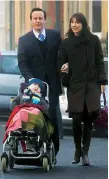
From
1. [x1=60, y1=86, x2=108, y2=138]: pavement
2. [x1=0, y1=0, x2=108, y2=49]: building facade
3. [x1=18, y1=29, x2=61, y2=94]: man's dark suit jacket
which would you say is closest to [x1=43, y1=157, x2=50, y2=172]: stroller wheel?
[x1=18, y1=29, x2=61, y2=94]: man's dark suit jacket

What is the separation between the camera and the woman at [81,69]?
10.4 m

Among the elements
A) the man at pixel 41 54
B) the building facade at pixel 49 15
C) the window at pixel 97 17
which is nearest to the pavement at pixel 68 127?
the man at pixel 41 54

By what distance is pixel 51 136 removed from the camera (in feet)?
34.2

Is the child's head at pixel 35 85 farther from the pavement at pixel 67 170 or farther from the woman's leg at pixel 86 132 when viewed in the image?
the pavement at pixel 67 170

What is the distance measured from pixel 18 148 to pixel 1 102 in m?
8.90

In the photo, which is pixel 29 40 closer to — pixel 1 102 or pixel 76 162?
pixel 76 162

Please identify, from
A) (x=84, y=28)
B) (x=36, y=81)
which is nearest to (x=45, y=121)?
(x=36, y=81)

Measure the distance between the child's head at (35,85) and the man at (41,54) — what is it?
0.72 feet

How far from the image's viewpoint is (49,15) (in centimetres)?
3666

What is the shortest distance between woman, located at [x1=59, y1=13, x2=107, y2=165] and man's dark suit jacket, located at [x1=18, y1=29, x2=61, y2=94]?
145 millimetres

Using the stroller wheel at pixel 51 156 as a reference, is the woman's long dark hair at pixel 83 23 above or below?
above

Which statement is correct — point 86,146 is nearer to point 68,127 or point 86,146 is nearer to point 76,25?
point 76,25

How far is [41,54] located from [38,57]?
1.9 inches

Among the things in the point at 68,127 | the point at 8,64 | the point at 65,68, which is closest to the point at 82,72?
the point at 65,68
